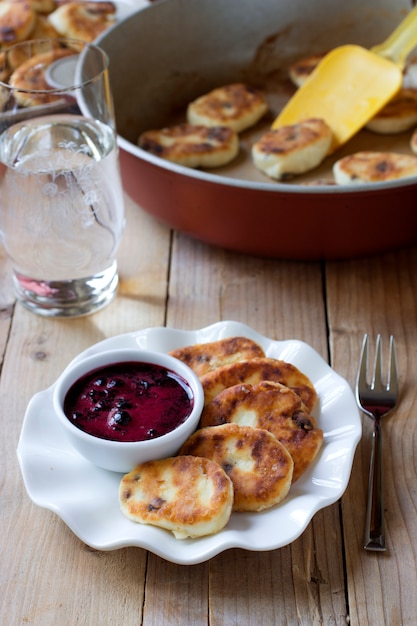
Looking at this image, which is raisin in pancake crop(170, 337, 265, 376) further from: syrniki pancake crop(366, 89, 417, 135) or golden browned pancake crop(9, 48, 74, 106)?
syrniki pancake crop(366, 89, 417, 135)

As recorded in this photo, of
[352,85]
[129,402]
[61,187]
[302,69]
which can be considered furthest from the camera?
[302,69]

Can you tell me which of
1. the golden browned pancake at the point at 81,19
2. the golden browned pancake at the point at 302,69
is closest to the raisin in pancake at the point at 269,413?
the golden browned pancake at the point at 302,69

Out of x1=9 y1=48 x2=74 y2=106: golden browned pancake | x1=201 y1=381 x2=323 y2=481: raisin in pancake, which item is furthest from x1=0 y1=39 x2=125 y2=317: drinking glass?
x1=201 y1=381 x2=323 y2=481: raisin in pancake

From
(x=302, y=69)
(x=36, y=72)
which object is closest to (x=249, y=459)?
(x=36, y=72)

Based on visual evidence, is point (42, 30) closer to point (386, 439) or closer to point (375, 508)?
point (386, 439)

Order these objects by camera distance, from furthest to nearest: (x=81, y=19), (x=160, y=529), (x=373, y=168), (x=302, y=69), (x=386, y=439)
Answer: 1. (x=81, y=19)
2. (x=302, y=69)
3. (x=373, y=168)
4. (x=386, y=439)
5. (x=160, y=529)

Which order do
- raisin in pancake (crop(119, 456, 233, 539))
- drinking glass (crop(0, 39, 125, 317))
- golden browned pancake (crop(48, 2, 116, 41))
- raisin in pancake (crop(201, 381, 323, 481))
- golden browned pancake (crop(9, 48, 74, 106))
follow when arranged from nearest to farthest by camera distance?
raisin in pancake (crop(119, 456, 233, 539)) < raisin in pancake (crop(201, 381, 323, 481)) < drinking glass (crop(0, 39, 125, 317)) < golden browned pancake (crop(9, 48, 74, 106)) < golden browned pancake (crop(48, 2, 116, 41))
